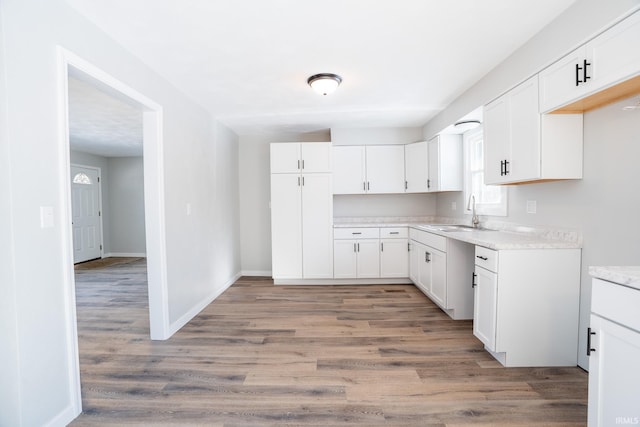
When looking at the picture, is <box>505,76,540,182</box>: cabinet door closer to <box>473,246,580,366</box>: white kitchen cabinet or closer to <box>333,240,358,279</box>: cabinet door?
<box>473,246,580,366</box>: white kitchen cabinet

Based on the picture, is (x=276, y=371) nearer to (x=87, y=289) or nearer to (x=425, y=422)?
(x=425, y=422)

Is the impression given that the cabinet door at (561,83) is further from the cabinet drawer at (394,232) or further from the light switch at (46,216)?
the light switch at (46,216)

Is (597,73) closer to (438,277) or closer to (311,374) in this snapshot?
(438,277)

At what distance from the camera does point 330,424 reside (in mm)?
1572

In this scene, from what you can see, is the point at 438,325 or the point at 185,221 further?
the point at 185,221

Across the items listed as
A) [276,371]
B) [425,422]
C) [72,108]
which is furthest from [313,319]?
[72,108]

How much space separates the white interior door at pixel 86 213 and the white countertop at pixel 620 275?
309 inches

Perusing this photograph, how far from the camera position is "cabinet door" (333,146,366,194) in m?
4.34

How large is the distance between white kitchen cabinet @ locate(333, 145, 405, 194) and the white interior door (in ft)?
18.5

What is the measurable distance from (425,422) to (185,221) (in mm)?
2706

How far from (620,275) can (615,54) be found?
1187 millimetres

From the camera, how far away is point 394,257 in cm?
413

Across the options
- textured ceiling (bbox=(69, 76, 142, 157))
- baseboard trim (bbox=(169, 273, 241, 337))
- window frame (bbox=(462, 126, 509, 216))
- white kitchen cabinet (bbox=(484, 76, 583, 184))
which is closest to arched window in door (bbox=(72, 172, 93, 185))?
textured ceiling (bbox=(69, 76, 142, 157))

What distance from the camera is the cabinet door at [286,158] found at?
4160 mm
